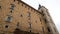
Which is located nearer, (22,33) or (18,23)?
(22,33)

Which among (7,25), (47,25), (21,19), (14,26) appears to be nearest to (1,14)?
(7,25)

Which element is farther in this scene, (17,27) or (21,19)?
(21,19)

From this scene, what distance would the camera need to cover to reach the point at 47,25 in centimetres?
2652

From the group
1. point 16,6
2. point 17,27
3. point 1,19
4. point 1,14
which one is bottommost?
point 17,27

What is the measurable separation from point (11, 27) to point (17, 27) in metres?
1.39

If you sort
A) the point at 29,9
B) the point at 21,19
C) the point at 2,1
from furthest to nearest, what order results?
the point at 29,9, the point at 21,19, the point at 2,1

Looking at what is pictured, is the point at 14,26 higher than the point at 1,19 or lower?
lower

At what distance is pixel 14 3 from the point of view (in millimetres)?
19125

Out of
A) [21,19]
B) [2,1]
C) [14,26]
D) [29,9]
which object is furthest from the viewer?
[29,9]

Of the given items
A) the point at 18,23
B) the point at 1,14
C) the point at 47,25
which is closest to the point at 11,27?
the point at 18,23

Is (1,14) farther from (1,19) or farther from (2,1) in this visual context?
(2,1)

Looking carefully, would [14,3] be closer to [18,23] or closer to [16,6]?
[16,6]

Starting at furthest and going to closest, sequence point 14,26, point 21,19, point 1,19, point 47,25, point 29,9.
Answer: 1. point 47,25
2. point 29,9
3. point 21,19
4. point 14,26
5. point 1,19

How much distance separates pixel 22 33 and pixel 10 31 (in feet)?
7.79
